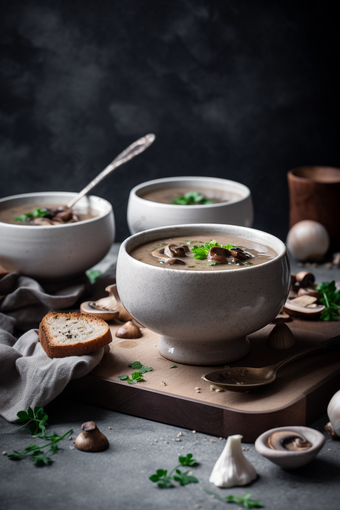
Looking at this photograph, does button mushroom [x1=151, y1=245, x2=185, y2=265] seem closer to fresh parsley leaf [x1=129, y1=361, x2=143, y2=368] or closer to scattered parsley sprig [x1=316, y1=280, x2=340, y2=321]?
fresh parsley leaf [x1=129, y1=361, x2=143, y2=368]

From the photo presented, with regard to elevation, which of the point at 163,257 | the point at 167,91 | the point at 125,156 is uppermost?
the point at 167,91

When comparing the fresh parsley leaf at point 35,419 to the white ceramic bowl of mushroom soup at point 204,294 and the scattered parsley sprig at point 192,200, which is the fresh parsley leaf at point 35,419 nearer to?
the white ceramic bowl of mushroom soup at point 204,294

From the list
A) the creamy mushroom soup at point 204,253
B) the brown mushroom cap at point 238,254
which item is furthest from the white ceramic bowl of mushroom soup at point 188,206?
the brown mushroom cap at point 238,254

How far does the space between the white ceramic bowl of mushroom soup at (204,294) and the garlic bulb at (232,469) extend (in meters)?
0.40

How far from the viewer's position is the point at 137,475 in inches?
62.0

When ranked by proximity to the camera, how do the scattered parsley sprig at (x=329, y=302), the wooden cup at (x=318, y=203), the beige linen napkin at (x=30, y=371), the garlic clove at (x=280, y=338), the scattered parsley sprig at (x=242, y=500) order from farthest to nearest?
the wooden cup at (x=318, y=203), the scattered parsley sprig at (x=329, y=302), the garlic clove at (x=280, y=338), the beige linen napkin at (x=30, y=371), the scattered parsley sprig at (x=242, y=500)

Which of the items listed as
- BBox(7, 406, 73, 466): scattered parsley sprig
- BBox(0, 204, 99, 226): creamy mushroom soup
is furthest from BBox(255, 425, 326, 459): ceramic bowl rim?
BBox(0, 204, 99, 226): creamy mushroom soup

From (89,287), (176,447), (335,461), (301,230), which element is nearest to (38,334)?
(89,287)

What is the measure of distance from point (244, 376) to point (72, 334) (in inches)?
22.7

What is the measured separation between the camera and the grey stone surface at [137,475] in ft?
4.82

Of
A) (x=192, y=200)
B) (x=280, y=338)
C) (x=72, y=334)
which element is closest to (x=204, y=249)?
(x=280, y=338)

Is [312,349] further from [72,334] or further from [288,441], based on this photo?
[72,334]

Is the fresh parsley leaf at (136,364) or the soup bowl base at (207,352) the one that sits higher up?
the soup bowl base at (207,352)

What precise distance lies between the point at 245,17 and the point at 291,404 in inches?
101
